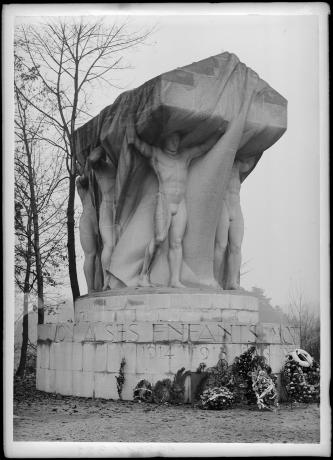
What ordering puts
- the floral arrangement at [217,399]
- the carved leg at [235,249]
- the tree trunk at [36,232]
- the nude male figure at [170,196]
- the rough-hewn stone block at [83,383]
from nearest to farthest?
the floral arrangement at [217,399]
the rough-hewn stone block at [83,383]
the nude male figure at [170,196]
the carved leg at [235,249]
the tree trunk at [36,232]

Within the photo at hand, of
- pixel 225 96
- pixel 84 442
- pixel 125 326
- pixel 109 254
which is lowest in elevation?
pixel 84 442

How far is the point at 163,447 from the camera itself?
934cm

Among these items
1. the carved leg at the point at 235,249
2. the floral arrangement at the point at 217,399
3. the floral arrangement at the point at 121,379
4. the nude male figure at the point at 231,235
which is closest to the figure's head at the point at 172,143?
the nude male figure at the point at 231,235

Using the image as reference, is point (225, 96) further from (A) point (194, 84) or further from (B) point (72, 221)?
(B) point (72, 221)

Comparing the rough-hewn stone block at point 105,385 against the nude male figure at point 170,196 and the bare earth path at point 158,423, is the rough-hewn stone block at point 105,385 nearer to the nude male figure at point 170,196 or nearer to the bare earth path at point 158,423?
the bare earth path at point 158,423

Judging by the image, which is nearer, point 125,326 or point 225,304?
point 125,326

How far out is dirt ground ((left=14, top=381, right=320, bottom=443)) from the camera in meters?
9.84

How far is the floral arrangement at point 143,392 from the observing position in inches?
466

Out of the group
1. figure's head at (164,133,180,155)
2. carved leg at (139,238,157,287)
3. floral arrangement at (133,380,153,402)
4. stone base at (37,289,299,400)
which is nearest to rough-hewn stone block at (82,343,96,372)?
stone base at (37,289,299,400)

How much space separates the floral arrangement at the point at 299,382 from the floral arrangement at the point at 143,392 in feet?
8.26

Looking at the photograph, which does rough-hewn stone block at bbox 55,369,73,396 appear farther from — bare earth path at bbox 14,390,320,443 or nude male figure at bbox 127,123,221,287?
nude male figure at bbox 127,123,221,287

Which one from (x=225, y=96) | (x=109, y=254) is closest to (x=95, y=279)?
(x=109, y=254)

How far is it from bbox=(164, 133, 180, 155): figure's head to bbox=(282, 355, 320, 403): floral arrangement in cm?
457

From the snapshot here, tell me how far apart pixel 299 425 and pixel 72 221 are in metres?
12.4
